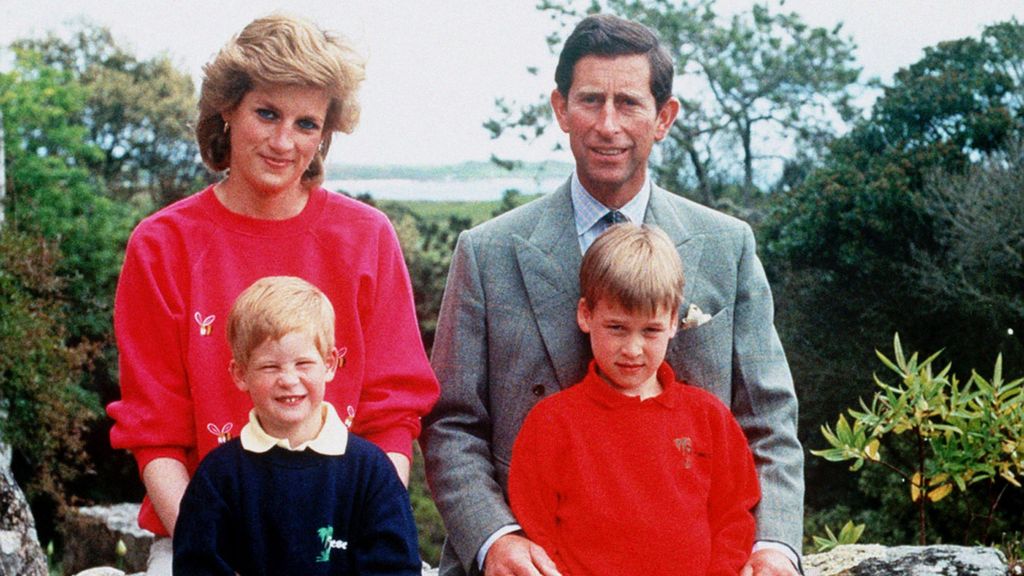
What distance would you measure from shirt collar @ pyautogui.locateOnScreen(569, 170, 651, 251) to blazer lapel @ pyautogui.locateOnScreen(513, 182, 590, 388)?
31mm

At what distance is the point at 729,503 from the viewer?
3010 millimetres

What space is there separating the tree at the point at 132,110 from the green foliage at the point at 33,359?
9208 millimetres

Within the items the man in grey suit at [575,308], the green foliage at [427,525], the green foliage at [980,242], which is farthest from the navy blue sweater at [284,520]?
the green foliage at [427,525]

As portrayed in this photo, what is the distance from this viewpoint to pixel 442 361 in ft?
10.8

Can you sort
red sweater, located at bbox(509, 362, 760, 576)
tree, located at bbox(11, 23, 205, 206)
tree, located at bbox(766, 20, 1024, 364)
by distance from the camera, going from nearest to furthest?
red sweater, located at bbox(509, 362, 760, 576) → tree, located at bbox(766, 20, 1024, 364) → tree, located at bbox(11, 23, 205, 206)

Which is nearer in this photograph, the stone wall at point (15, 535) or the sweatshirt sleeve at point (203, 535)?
the sweatshirt sleeve at point (203, 535)

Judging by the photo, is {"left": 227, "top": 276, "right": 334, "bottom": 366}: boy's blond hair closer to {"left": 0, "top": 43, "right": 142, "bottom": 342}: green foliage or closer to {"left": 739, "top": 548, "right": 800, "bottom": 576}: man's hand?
{"left": 739, "top": 548, "right": 800, "bottom": 576}: man's hand

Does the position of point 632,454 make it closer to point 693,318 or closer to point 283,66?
point 693,318

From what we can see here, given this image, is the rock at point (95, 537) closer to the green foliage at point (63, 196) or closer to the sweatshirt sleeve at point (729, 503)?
the green foliage at point (63, 196)

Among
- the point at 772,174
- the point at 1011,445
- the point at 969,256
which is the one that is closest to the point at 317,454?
the point at 1011,445

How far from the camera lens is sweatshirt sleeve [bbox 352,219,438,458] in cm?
301

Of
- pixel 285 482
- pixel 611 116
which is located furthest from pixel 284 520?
pixel 611 116

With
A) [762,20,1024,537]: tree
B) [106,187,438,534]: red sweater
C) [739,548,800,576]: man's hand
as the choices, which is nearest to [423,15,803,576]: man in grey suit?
[739,548,800,576]: man's hand

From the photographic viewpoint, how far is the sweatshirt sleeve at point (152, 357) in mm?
2902
